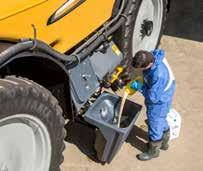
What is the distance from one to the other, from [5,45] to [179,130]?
233cm

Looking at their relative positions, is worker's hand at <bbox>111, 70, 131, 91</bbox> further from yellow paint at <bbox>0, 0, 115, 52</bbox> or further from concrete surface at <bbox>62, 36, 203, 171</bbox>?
yellow paint at <bbox>0, 0, 115, 52</bbox>

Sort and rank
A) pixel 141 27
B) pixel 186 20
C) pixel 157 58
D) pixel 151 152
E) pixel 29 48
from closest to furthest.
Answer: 1. pixel 29 48
2. pixel 157 58
3. pixel 151 152
4. pixel 141 27
5. pixel 186 20

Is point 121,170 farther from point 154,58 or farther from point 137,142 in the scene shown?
point 154,58

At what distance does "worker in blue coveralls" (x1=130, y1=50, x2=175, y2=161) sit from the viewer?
533 centimetres

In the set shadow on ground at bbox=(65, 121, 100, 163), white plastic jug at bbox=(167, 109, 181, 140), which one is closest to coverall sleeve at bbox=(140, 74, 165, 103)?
white plastic jug at bbox=(167, 109, 181, 140)

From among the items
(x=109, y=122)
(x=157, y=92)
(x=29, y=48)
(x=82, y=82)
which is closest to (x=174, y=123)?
(x=157, y=92)

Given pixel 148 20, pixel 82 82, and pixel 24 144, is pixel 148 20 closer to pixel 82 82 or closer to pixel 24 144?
→ pixel 82 82

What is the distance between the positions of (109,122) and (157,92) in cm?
49

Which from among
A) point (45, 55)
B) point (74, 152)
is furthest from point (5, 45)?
point (74, 152)

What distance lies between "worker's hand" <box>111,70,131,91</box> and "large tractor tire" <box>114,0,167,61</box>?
1.00 ft

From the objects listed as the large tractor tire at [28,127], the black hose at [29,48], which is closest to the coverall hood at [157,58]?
the black hose at [29,48]

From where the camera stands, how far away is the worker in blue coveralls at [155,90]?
5332 millimetres

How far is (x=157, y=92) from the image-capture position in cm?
540

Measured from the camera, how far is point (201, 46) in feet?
24.1
